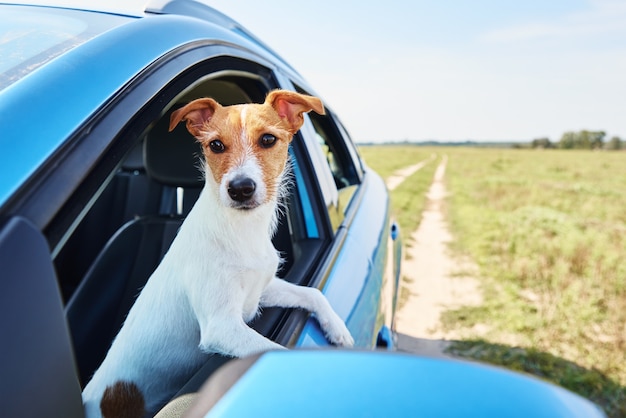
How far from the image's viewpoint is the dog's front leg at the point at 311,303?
5.82 feet

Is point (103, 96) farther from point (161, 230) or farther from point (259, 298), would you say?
point (161, 230)

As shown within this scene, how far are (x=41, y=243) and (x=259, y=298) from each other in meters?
0.94

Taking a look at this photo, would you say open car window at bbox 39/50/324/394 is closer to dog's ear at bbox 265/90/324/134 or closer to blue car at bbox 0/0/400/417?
blue car at bbox 0/0/400/417

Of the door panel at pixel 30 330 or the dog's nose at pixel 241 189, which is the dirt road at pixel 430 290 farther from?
the door panel at pixel 30 330

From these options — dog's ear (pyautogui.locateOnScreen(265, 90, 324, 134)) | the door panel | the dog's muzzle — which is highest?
dog's ear (pyautogui.locateOnScreen(265, 90, 324, 134))

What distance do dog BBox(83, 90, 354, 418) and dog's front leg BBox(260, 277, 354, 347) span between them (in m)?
0.14

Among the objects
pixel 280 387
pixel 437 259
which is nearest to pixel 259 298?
pixel 280 387

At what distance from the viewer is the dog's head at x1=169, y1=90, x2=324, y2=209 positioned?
147 centimetres

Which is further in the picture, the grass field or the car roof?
the grass field

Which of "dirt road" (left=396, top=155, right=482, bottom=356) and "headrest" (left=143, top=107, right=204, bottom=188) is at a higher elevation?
"headrest" (left=143, top=107, right=204, bottom=188)

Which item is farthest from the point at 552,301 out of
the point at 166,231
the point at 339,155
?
the point at 166,231

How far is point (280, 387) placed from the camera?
0.68 metres

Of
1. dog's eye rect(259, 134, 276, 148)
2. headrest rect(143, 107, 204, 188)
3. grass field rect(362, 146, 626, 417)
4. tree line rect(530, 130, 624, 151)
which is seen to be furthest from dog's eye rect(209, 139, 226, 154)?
tree line rect(530, 130, 624, 151)

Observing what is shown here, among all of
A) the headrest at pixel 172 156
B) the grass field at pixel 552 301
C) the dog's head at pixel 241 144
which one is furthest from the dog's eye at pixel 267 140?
the grass field at pixel 552 301
